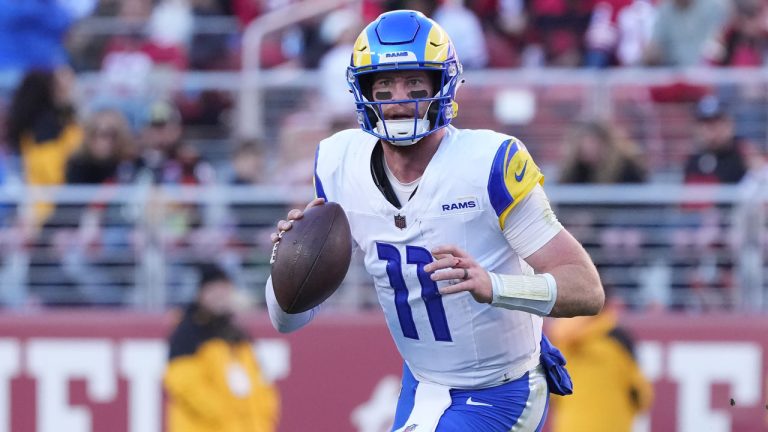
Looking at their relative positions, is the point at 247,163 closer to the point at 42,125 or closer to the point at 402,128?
the point at 42,125

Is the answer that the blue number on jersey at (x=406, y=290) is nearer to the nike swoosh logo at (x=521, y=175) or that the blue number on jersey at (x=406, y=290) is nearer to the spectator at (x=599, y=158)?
the nike swoosh logo at (x=521, y=175)

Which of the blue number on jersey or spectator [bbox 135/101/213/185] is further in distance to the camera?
spectator [bbox 135/101/213/185]

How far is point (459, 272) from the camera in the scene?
4.01 m

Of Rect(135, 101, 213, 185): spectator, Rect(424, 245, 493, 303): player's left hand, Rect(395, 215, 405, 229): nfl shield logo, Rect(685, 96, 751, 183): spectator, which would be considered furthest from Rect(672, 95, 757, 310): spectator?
Rect(424, 245, 493, 303): player's left hand

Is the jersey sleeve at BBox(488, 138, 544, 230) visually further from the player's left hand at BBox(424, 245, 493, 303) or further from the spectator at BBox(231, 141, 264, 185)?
the spectator at BBox(231, 141, 264, 185)

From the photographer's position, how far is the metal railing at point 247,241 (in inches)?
332

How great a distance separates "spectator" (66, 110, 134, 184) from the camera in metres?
9.23

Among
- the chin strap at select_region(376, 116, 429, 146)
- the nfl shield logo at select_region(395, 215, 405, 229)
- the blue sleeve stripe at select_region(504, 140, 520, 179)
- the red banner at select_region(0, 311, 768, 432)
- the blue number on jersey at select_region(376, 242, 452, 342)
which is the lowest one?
the red banner at select_region(0, 311, 768, 432)

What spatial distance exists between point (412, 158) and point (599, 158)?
4.29 meters

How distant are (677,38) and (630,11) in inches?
20.9

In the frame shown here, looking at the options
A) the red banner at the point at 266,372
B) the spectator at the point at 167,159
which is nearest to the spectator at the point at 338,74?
the spectator at the point at 167,159

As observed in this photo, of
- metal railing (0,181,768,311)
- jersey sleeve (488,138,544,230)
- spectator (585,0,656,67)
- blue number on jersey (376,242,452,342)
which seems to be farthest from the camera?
spectator (585,0,656,67)

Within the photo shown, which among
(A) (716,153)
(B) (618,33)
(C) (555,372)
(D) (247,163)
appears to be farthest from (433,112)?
(B) (618,33)

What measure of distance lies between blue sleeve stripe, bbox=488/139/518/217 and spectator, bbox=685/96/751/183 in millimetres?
4546
